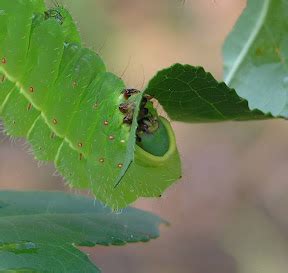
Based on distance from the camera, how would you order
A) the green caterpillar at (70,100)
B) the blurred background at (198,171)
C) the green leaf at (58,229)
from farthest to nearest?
the blurred background at (198,171) < the green caterpillar at (70,100) < the green leaf at (58,229)

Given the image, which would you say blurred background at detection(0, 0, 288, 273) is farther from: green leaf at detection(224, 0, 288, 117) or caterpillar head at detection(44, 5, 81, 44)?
caterpillar head at detection(44, 5, 81, 44)

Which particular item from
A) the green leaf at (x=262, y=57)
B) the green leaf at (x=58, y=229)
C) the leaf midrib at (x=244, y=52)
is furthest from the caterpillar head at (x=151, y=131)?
the leaf midrib at (x=244, y=52)

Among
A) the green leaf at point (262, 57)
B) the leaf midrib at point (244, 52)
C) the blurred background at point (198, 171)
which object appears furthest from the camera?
the blurred background at point (198, 171)

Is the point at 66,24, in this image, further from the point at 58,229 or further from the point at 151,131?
A: the point at 58,229

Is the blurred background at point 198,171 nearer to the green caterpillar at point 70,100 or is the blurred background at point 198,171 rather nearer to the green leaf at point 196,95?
the green caterpillar at point 70,100

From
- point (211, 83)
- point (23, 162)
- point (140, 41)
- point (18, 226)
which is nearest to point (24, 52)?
point (18, 226)

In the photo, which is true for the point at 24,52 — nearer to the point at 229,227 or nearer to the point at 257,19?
the point at 257,19
